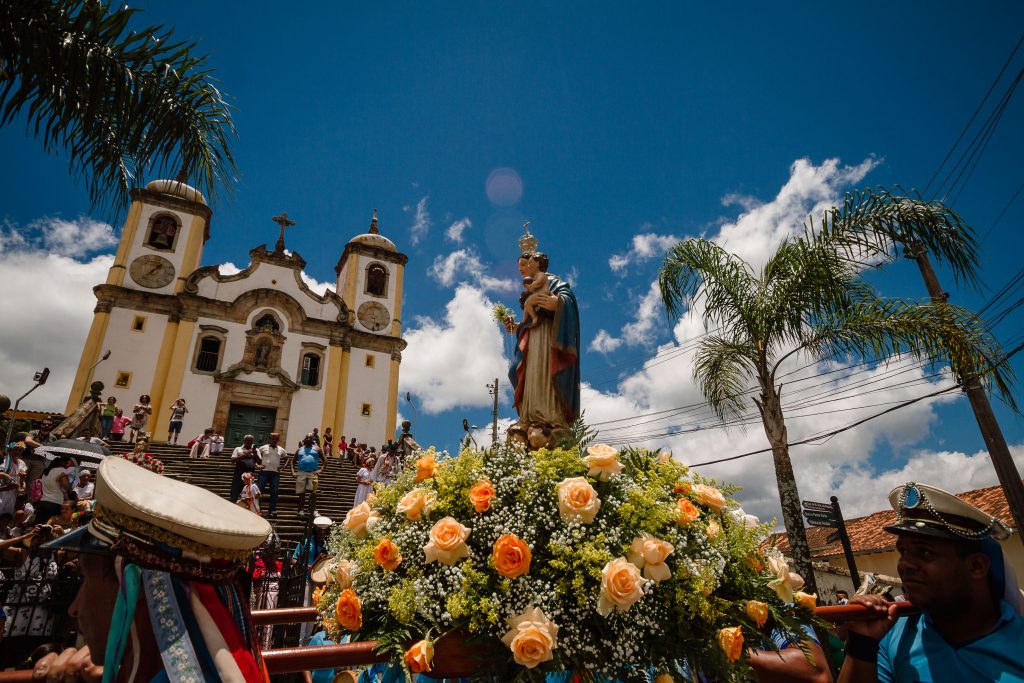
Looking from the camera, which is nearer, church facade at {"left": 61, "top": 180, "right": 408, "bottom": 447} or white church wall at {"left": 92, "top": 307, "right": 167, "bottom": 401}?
white church wall at {"left": 92, "top": 307, "right": 167, "bottom": 401}

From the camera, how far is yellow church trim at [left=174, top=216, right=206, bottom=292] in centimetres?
2512

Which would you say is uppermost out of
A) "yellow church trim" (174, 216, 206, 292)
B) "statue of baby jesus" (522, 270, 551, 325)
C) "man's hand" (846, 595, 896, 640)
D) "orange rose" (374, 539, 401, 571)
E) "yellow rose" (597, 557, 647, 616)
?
"yellow church trim" (174, 216, 206, 292)

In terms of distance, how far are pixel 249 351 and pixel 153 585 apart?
25.9 meters

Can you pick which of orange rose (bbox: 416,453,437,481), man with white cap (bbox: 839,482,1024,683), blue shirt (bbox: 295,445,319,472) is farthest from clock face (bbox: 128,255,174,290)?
man with white cap (bbox: 839,482,1024,683)

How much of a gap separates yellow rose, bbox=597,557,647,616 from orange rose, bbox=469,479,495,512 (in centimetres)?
43

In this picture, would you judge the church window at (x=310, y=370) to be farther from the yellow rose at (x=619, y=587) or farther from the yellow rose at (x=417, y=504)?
the yellow rose at (x=619, y=587)

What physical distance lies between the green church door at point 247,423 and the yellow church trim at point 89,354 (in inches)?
208

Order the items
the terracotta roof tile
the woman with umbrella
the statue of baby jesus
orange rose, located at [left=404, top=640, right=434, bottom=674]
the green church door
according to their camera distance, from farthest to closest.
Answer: the green church door → the terracotta roof tile → the woman with umbrella → the statue of baby jesus → orange rose, located at [left=404, top=640, right=434, bottom=674]

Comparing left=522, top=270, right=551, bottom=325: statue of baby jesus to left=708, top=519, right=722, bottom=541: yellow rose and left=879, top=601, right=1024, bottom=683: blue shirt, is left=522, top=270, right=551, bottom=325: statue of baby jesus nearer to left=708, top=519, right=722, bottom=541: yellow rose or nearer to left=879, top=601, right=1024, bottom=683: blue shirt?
left=708, top=519, right=722, bottom=541: yellow rose

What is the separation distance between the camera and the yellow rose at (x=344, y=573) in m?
1.91

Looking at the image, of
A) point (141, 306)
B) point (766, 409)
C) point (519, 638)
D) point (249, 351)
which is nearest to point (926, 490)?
point (519, 638)

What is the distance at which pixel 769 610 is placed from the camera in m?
1.83

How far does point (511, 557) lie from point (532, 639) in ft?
0.75

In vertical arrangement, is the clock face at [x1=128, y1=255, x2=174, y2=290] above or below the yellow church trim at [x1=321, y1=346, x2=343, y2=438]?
above
